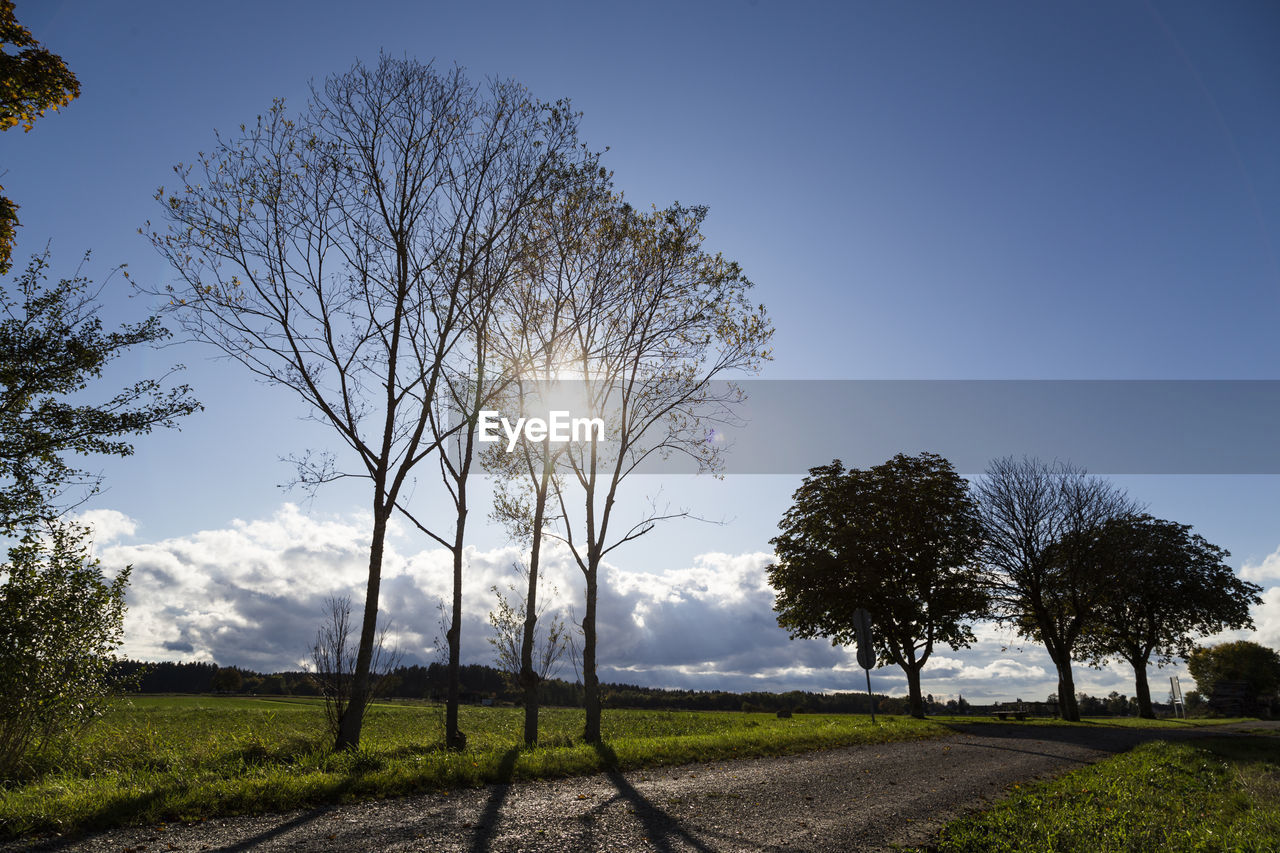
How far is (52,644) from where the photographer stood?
32.4 feet

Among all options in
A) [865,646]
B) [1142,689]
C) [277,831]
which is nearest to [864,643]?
[865,646]

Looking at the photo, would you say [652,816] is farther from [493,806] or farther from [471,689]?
[471,689]

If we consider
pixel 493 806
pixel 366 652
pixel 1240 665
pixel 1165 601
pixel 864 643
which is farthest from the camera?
pixel 1240 665

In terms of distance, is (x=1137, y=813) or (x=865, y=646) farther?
(x=865, y=646)

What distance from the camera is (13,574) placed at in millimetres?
10117

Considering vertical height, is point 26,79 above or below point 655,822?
above

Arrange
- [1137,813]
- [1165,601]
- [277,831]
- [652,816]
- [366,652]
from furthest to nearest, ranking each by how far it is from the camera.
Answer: [1165,601]
[366,652]
[1137,813]
[652,816]
[277,831]

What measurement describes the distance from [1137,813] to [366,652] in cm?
1173

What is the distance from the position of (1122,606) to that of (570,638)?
37.8m

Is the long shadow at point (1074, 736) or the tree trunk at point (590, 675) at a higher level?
the tree trunk at point (590, 675)

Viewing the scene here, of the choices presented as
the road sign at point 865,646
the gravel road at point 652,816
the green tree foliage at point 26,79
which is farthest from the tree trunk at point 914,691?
the green tree foliage at point 26,79

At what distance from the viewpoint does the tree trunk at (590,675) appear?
14.3 meters

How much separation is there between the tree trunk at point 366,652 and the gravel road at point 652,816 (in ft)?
15.2

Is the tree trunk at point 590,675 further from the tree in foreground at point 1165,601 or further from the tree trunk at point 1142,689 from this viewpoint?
the tree trunk at point 1142,689
